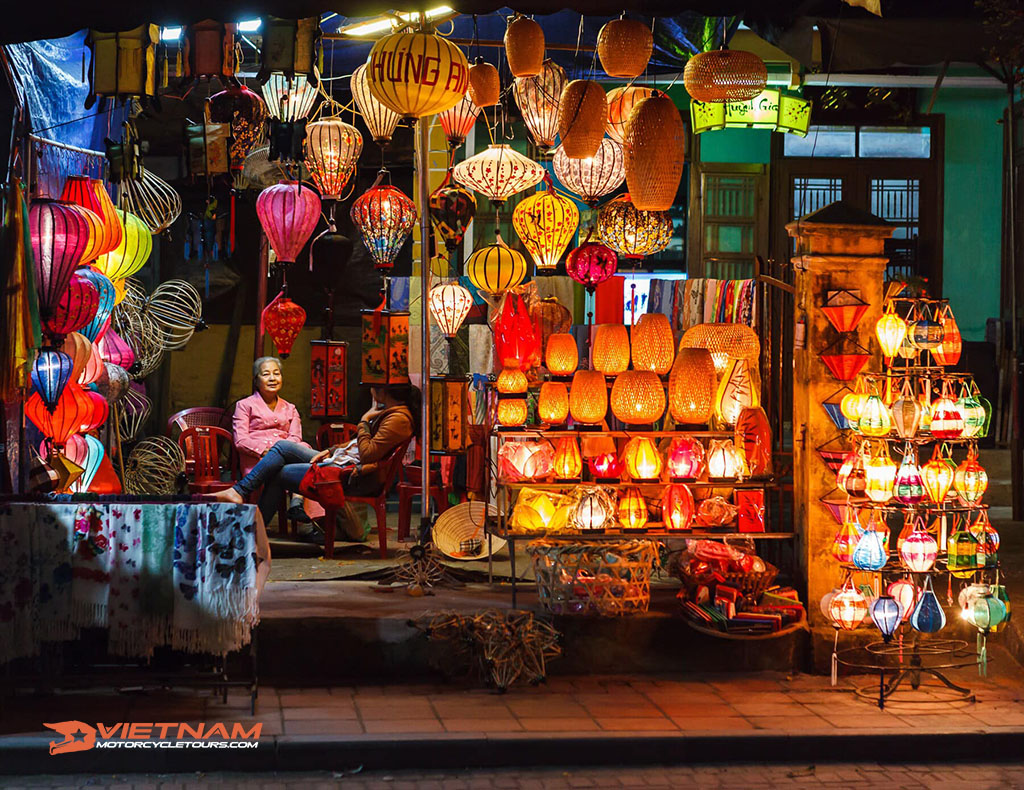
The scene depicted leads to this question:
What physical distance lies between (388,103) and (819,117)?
7.54 metres

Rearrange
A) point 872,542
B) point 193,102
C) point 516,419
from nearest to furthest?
point 872,542 → point 516,419 → point 193,102

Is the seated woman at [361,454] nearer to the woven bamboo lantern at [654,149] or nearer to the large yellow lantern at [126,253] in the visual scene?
the large yellow lantern at [126,253]

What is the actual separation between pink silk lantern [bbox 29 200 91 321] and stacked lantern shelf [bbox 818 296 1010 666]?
4598 mm

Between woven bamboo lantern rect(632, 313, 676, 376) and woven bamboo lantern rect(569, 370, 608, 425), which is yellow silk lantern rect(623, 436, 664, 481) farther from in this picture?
woven bamboo lantern rect(632, 313, 676, 376)

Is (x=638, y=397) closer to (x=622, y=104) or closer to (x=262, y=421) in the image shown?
(x=622, y=104)

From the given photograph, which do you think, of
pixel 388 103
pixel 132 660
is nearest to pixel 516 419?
pixel 388 103

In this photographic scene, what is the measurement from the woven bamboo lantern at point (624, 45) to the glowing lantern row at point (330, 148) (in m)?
2.50

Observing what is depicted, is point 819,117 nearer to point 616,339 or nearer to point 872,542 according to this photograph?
point 616,339

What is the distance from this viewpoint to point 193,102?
12.6m

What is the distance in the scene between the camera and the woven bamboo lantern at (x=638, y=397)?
787 centimetres

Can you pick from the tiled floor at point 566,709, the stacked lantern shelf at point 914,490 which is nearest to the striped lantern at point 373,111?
the stacked lantern shelf at point 914,490

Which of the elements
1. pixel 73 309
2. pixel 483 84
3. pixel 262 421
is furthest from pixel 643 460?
pixel 262 421

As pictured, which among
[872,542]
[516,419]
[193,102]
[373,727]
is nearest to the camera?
[373,727]

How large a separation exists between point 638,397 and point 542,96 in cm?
218
